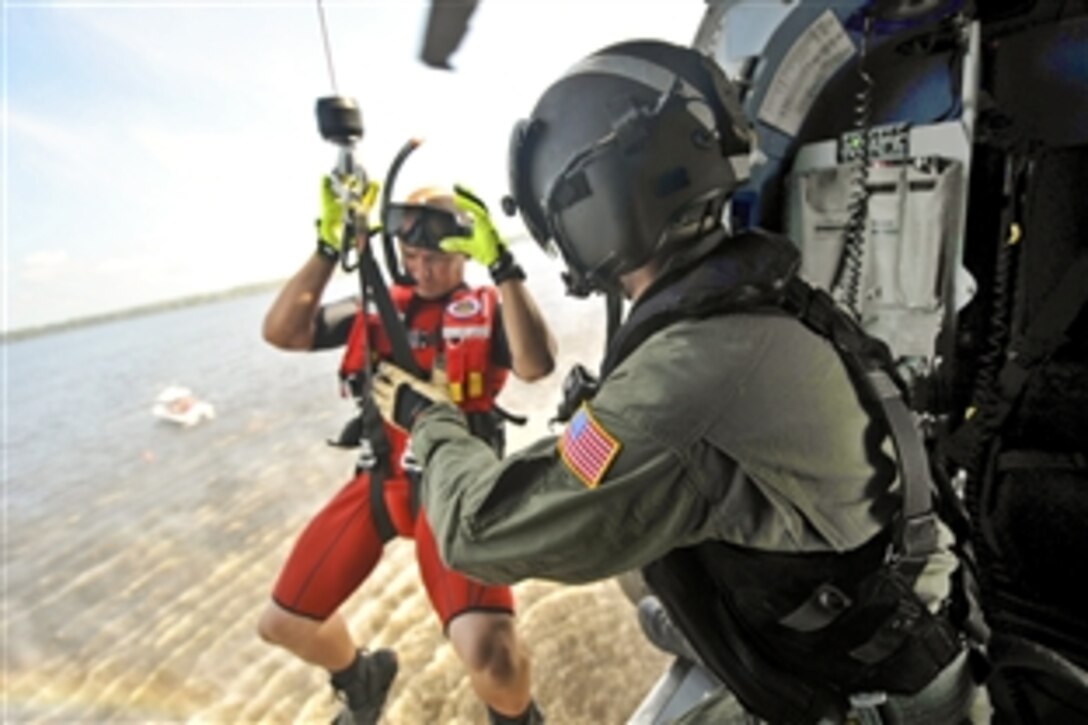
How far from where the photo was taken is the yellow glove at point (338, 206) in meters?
1.80

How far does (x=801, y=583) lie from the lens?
34.1 inches

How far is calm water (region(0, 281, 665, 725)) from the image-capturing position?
2465mm

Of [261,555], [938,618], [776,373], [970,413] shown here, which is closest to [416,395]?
[776,373]

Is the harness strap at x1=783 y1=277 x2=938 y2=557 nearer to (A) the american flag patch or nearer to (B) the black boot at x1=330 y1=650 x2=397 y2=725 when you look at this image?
(A) the american flag patch

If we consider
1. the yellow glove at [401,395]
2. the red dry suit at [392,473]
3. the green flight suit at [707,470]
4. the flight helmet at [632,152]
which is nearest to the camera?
the green flight suit at [707,470]

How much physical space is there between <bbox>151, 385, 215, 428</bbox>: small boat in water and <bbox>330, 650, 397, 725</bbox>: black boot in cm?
528

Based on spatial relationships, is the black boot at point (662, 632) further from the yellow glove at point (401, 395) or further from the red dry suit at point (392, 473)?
the yellow glove at point (401, 395)

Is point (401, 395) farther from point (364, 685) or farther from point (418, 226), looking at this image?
point (364, 685)

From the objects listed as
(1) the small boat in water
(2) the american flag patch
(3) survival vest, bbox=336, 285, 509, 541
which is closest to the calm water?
(1) the small boat in water

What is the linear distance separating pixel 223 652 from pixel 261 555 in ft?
2.90

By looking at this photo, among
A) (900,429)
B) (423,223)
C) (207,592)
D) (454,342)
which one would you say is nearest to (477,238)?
(423,223)

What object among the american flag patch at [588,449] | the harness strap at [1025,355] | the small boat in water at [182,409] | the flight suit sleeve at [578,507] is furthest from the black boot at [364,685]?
the small boat in water at [182,409]

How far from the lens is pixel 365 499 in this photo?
2.07 m

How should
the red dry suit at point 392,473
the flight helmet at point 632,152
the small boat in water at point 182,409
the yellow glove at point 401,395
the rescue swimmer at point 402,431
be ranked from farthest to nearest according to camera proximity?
the small boat in water at point 182,409
the red dry suit at point 392,473
the rescue swimmer at point 402,431
the yellow glove at point 401,395
the flight helmet at point 632,152
